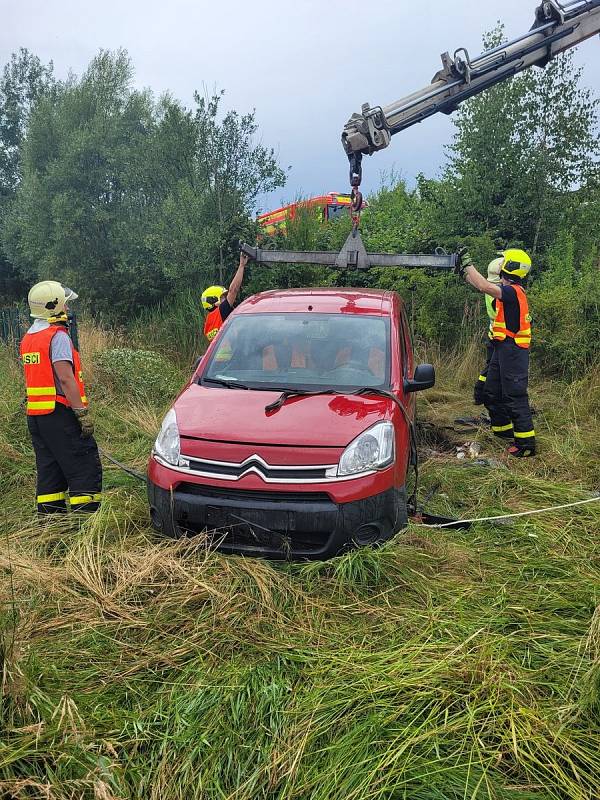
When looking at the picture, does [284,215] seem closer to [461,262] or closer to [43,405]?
[461,262]

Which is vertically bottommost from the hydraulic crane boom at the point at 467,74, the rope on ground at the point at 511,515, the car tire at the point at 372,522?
the rope on ground at the point at 511,515

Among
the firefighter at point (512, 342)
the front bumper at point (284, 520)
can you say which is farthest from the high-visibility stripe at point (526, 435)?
the front bumper at point (284, 520)

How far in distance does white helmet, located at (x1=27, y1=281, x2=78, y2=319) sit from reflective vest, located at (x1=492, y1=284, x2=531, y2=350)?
4.37 m

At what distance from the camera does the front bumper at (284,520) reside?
147 inches

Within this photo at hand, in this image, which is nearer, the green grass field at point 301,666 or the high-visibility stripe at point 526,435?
the green grass field at point 301,666

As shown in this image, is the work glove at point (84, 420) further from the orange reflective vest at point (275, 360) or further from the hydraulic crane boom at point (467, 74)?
the hydraulic crane boom at point (467, 74)

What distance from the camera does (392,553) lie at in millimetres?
3781

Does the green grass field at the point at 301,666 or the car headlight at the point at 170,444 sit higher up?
the car headlight at the point at 170,444

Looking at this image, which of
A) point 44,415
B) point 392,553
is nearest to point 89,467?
point 44,415

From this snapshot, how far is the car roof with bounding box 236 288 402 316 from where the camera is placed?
5340mm

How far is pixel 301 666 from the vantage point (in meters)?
3.06

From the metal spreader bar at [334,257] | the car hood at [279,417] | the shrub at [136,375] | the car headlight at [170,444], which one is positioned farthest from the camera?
the shrub at [136,375]

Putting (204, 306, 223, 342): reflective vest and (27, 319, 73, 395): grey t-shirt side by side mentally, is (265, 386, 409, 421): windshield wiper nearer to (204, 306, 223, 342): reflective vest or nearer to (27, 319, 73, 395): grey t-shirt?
(27, 319, 73, 395): grey t-shirt

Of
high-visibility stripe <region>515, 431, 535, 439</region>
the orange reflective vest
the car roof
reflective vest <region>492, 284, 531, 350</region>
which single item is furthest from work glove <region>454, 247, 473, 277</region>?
the orange reflective vest
